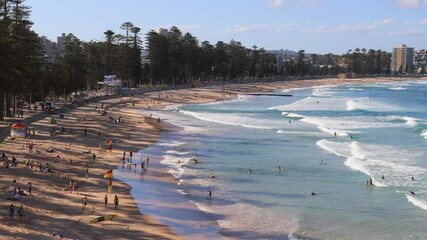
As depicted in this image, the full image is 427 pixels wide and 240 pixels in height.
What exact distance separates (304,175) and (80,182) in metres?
11.4

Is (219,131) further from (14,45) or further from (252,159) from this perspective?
(14,45)

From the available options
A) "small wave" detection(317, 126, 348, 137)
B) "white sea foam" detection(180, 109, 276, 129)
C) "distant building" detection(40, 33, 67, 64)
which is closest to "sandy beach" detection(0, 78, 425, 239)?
"white sea foam" detection(180, 109, 276, 129)

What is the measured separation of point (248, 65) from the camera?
140875 millimetres

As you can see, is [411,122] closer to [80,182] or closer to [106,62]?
[80,182]

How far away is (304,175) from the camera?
29000 millimetres

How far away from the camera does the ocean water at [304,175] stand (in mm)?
20812

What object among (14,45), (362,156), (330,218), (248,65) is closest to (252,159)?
(362,156)

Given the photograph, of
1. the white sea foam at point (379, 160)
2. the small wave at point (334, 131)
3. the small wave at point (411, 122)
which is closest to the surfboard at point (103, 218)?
the white sea foam at point (379, 160)

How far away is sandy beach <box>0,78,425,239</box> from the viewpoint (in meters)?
18.8

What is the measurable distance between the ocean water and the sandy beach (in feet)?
5.62

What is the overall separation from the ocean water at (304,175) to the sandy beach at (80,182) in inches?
67.4

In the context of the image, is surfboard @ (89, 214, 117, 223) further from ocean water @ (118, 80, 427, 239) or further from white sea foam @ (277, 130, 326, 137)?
white sea foam @ (277, 130, 326, 137)

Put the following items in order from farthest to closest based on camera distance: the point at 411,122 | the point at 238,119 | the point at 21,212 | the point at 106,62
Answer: the point at 106,62 < the point at 238,119 < the point at 411,122 < the point at 21,212

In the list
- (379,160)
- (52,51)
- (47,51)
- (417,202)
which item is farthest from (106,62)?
(417,202)
